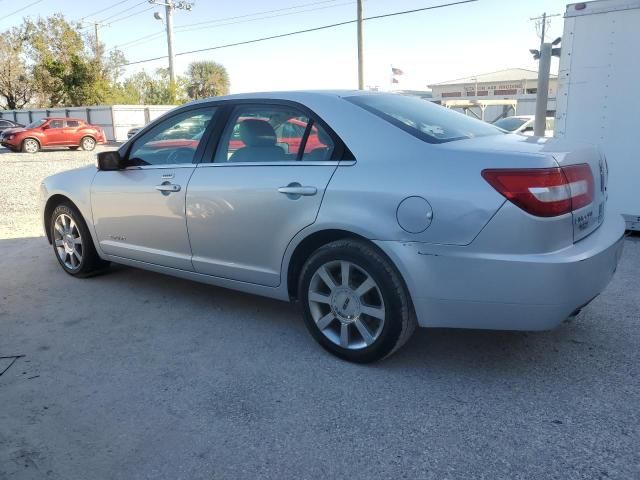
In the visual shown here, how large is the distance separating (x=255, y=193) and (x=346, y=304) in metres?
0.93

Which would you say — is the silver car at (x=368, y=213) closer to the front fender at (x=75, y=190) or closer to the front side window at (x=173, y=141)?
the front side window at (x=173, y=141)

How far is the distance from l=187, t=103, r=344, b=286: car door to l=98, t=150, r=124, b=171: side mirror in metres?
0.91

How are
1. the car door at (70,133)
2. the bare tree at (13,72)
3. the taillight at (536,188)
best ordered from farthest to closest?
1. the bare tree at (13,72)
2. the car door at (70,133)
3. the taillight at (536,188)

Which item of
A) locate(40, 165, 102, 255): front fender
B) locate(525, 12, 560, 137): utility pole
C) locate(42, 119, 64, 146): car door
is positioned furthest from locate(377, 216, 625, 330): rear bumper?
locate(42, 119, 64, 146): car door

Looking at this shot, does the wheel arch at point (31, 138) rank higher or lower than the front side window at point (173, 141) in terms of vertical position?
lower

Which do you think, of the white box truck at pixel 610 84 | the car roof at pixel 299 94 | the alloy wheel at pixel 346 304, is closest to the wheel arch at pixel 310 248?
the alloy wheel at pixel 346 304

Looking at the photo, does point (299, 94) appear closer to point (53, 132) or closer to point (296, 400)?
point (296, 400)

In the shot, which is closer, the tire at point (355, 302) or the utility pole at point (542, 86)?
the tire at point (355, 302)

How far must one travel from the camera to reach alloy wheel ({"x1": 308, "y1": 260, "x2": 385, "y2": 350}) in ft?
10.2

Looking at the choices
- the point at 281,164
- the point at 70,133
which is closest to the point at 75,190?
the point at 281,164

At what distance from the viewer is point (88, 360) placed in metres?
3.43

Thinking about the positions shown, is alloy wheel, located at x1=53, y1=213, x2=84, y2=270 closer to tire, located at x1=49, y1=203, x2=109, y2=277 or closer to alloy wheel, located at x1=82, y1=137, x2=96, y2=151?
tire, located at x1=49, y1=203, x2=109, y2=277

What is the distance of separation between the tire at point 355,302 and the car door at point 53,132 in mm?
25153

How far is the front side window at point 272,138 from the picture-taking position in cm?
335
